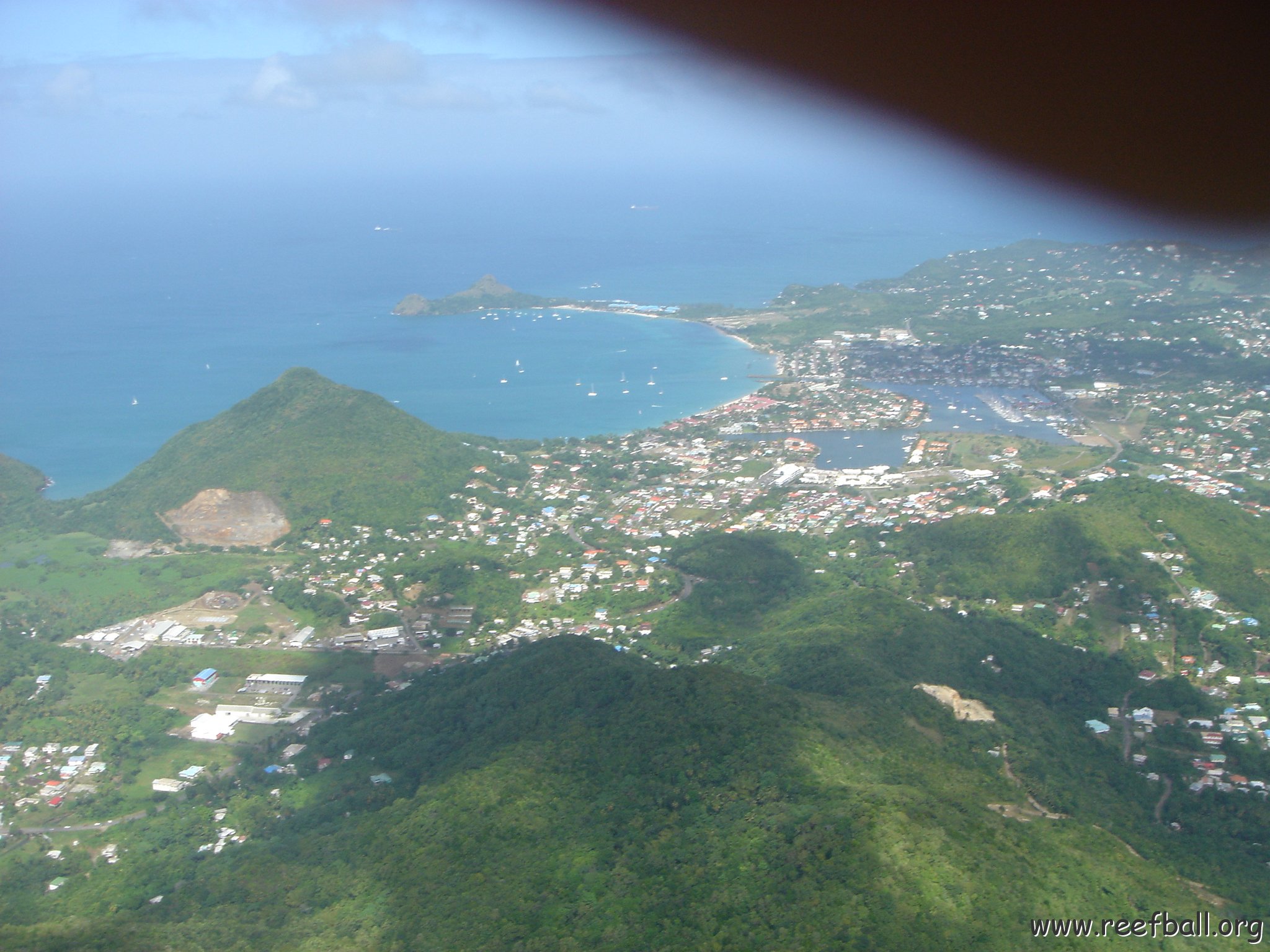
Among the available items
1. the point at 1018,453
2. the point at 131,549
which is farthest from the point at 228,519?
the point at 1018,453

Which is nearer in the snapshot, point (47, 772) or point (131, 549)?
point (47, 772)

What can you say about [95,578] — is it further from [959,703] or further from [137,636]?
[959,703]

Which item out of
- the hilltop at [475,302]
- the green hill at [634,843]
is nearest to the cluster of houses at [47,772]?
the green hill at [634,843]

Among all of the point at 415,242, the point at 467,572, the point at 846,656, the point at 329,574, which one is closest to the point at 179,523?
the point at 329,574

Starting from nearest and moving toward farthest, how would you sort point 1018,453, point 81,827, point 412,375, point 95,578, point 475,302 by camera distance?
point 81,827 < point 95,578 < point 1018,453 < point 412,375 < point 475,302

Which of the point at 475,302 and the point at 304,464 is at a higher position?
the point at 304,464

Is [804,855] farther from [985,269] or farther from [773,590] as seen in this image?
[985,269]

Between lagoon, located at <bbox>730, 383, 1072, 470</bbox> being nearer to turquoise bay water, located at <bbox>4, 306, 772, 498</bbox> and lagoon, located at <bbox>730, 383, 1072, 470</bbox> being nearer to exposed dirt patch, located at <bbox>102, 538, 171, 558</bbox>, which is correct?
turquoise bay water, located at <bbox>4, 306, 772, 498</bbox>

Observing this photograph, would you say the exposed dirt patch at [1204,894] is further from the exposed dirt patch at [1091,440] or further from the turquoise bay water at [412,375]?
the turquoise bay water at [412,375]
